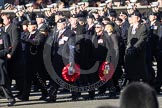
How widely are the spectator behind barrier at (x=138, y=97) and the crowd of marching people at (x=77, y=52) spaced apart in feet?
27.7

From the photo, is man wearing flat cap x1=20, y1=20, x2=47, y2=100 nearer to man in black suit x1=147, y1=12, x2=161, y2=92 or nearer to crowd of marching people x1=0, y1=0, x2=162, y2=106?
crowd of marching people x1=0, y1=0, x2=162, y2=106

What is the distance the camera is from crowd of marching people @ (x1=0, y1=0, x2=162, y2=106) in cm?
1407

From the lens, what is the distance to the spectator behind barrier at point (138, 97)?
5250 mm

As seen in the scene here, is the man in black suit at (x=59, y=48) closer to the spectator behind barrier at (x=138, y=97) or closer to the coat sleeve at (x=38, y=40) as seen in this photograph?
the coat sleeve at (x=38, y=40)

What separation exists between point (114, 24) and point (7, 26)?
8.99 ft

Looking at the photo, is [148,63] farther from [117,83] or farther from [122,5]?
[122,5]

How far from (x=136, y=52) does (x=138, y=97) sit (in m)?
9.34

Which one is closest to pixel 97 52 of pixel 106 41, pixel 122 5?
pixel 106 41

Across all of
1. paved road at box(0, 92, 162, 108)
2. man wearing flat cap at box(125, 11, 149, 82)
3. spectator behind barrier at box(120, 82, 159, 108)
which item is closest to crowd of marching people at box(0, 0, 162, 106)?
man wearing flat cap at box(125, 11, 149, 82)

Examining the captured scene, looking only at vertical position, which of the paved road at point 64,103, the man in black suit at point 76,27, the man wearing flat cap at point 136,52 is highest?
the man in black suit at point 76,27

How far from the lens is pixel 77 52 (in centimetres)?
1452

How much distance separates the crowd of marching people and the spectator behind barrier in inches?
332

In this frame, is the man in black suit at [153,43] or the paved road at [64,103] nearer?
the paved road at [64,103]

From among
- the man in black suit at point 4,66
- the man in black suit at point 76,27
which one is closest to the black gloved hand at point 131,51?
the man in black suit at point 76,27
